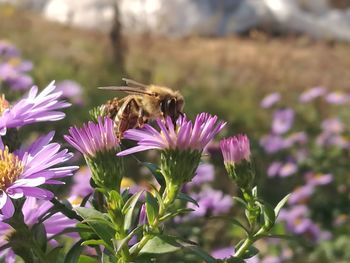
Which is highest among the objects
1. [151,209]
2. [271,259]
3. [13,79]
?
[151,209]

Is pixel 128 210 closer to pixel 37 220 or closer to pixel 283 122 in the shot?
pixel 37 220

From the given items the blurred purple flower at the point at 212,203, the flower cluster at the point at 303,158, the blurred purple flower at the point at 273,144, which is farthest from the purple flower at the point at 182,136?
the blurred purple flower at the point at 273,144

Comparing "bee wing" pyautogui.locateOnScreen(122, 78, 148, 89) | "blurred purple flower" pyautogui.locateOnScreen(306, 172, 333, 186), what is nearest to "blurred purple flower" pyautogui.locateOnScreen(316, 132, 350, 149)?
"blurred purple flower" pyautogui.locateOnScreen(306, 172, 333, 186)

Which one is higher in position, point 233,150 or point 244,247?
point 233,150

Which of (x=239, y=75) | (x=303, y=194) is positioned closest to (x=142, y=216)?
(x=303, y=194)

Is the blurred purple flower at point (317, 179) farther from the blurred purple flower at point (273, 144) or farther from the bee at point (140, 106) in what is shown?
the bee at point (140, 106)

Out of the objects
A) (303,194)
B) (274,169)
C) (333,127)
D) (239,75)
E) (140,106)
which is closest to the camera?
(140,106)
